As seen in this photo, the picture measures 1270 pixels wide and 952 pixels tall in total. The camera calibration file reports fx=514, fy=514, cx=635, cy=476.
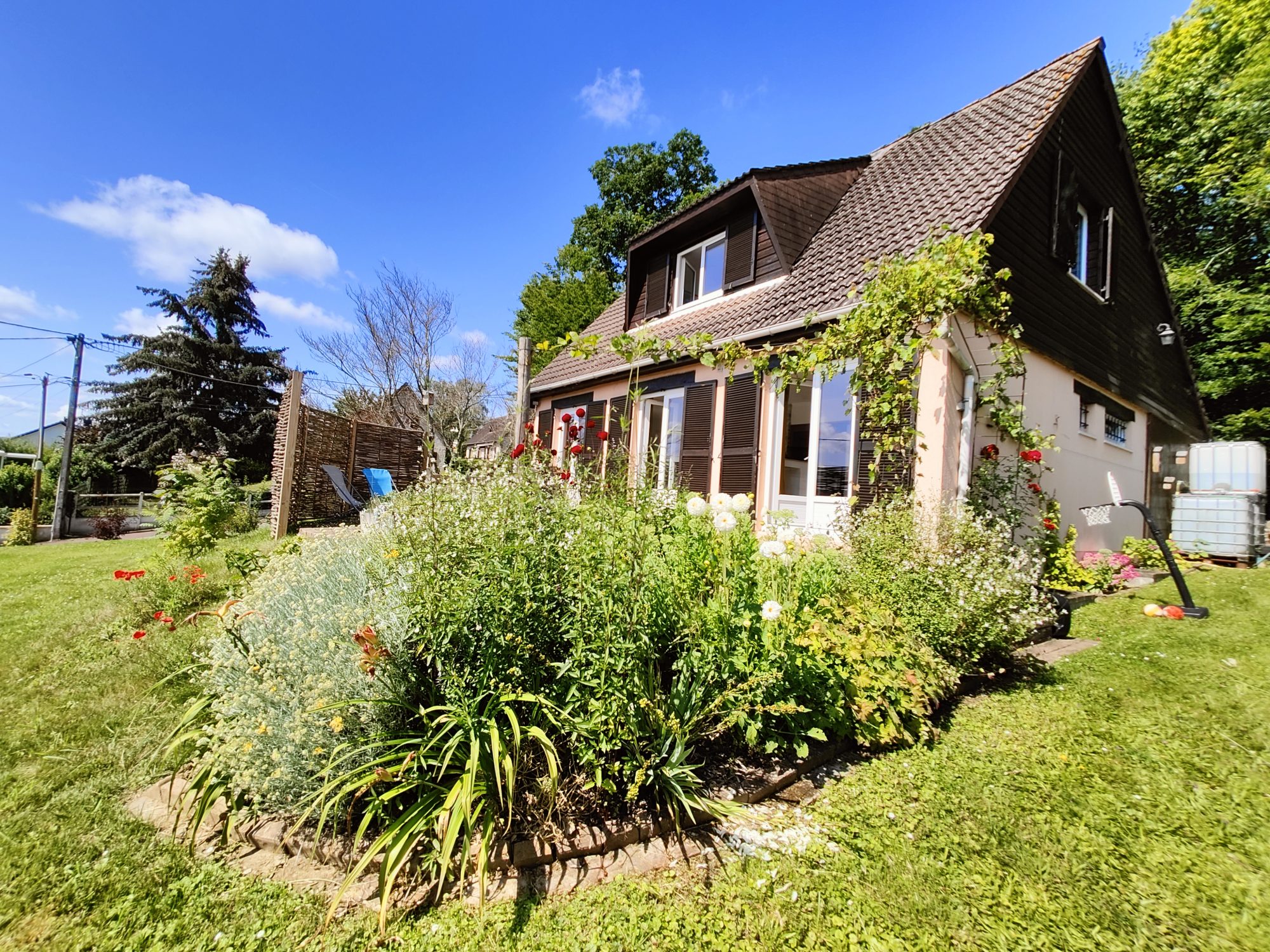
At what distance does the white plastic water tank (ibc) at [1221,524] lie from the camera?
7.36 meters

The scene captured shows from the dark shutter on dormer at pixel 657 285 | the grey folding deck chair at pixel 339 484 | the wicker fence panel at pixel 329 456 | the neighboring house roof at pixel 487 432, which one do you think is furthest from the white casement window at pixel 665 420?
the neighboring house roof at pixel 487 432

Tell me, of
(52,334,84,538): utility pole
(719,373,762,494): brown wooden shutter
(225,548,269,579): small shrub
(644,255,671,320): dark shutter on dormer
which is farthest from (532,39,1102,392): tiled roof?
(52,334,84,538): utility pole

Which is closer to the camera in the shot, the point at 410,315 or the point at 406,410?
the point at 410,315

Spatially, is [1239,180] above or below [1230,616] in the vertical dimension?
above

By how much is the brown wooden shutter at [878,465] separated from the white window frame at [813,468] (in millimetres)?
47

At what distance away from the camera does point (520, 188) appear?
1141 cm

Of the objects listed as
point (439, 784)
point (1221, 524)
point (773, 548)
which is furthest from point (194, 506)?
point (1221, 524)

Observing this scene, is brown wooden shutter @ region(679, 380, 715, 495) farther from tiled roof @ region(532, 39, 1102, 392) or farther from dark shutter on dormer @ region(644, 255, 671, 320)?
dark shutter on dormer @ region(644, 255, 671, 320)

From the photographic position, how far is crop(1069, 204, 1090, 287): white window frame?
→ 284 inches

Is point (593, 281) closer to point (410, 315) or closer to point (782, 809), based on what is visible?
point (410, 315)

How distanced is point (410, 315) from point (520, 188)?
7.51 m

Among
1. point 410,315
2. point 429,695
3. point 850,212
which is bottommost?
point 429,695

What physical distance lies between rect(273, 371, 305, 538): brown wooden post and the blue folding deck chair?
2634 millimetres

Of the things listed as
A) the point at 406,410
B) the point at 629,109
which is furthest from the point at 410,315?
the point at 629,109
